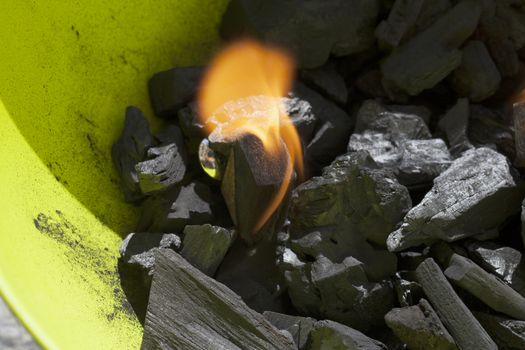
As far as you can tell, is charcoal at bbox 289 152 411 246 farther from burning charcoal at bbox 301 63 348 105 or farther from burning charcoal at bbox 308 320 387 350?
burning charcoal at bbox 301 63 348 105

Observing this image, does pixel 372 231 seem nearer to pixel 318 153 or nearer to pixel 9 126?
pixel 318 153

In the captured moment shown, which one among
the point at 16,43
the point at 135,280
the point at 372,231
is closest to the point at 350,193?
the point at 372,231

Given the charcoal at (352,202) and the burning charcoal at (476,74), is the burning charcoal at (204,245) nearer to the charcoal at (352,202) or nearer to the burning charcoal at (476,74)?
the charcoal at (352,202)

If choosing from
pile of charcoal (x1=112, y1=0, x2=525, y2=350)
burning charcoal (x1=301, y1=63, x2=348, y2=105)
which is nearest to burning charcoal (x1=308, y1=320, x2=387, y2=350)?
pile of charcoal (x1=112, y1=0, x2=525, y2=350)

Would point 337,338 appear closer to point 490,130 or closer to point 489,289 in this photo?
point 489,289

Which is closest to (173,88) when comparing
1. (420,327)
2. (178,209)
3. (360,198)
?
(178,209)

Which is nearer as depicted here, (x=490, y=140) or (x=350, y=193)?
(x=350, y=193)

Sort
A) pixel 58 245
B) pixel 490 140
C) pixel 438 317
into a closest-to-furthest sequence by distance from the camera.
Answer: pixel 438 317 < pixel 58 245 < pixel 490 140
